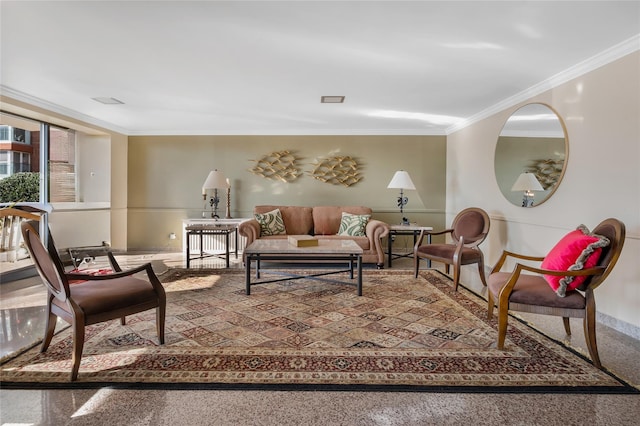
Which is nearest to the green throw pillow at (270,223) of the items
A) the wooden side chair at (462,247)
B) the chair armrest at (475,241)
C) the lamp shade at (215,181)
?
the lamp shade at (215,181)

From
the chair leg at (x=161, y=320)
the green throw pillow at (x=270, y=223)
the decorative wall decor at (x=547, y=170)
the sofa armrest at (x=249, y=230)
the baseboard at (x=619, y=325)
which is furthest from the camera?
the green throw pillow at (x=270, y=223)

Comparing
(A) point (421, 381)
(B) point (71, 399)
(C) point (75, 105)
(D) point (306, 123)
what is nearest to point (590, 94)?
(A) point (421, 381)

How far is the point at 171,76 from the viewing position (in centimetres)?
361

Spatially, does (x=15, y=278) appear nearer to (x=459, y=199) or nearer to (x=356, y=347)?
(x=356, y=347)

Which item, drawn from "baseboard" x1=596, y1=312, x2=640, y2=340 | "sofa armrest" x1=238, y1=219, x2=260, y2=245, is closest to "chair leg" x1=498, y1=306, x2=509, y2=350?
"baseboard" x1=596, y1=312, x2=640, y2=340

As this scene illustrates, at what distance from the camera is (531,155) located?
3.80 metres

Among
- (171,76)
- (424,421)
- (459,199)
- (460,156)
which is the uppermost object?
(171,76)

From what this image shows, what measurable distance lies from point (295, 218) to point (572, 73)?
3923 mm

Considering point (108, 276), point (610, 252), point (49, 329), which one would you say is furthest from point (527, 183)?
point (49, 329)

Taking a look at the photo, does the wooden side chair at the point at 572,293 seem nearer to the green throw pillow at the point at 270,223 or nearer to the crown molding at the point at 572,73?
the crown molding at the point at 572,73

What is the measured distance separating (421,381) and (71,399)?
1.86 m

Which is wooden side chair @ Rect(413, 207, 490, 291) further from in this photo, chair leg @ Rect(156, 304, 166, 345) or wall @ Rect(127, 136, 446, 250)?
chair leg @ Rect(156, 304, 166, 345)

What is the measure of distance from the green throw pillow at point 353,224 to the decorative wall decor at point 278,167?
1343mm

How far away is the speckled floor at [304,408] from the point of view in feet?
5.47
